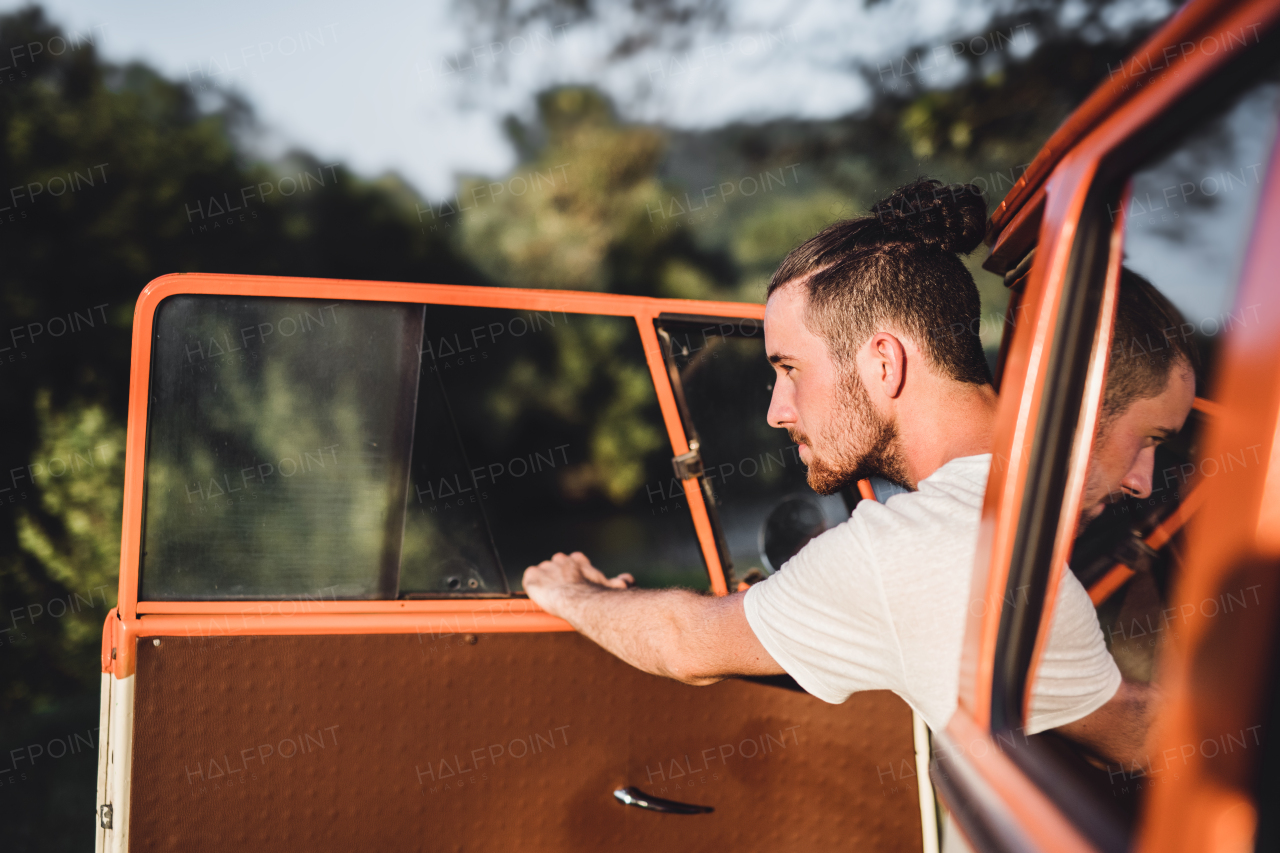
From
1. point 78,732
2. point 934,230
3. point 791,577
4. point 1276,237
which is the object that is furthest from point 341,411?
point 78,732

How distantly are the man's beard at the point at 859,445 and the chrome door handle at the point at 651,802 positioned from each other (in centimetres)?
93

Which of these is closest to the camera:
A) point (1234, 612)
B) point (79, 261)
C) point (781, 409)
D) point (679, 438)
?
point (1234, 612)

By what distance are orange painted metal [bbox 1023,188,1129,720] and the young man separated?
4cm

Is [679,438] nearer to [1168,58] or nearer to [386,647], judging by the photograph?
[386,647]

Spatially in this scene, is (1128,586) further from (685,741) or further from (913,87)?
(913,87)

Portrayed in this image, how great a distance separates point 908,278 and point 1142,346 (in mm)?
480

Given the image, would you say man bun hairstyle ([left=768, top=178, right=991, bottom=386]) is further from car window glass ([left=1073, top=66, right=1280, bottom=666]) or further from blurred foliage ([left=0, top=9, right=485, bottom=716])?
blurred foliage ([left=0, top=9, right=485, bottom=716])

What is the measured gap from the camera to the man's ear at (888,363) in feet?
4.83

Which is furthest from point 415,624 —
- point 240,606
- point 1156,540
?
point 1156,540

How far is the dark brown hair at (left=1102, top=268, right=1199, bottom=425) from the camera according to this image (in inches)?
47.4

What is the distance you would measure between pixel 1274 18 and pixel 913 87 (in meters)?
10.9

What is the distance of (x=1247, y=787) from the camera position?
0.56m

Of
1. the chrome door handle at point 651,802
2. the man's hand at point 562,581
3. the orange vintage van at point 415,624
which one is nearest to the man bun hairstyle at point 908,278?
the orange vintage van at point 415,624

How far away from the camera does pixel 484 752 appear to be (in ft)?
5.63
